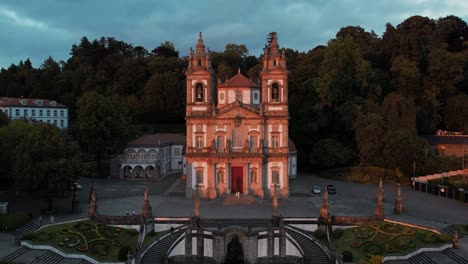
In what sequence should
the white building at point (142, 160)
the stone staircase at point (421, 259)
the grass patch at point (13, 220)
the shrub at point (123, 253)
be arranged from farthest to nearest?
1. the white building at point (142, 160)
2. the grass patch at point (13, 220)
3. the shrub at point (123, 253)
4. the stone staircase at point (421, 259)

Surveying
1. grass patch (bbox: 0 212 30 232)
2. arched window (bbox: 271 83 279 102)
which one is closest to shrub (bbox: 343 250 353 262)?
arched window (bbox: 271 83 279 102)

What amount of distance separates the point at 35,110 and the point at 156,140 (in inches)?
1115

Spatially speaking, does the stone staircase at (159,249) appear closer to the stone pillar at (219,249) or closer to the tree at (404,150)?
the stone pillar at (219,249)

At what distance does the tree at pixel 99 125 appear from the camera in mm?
51000

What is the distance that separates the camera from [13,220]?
1257 inches

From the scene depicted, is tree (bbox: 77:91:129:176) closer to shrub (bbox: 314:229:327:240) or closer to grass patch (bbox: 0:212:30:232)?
grass patch (bbox: 0:212:30:232)

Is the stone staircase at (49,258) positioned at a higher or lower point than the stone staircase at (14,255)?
lower

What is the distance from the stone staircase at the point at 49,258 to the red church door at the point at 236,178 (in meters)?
18.5

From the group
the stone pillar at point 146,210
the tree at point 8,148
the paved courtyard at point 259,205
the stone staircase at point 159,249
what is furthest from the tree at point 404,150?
the tree at point 8,148

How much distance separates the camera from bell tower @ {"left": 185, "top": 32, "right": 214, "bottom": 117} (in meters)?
42.4

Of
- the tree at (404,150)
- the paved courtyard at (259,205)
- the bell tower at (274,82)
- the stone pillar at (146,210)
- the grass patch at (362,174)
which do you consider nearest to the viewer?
the stone pillar at (146,210)

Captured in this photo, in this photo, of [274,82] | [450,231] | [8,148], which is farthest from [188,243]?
[8,148]

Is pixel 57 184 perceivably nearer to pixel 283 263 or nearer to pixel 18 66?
pixel 283 263

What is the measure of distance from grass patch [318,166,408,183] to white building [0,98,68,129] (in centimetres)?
4541
